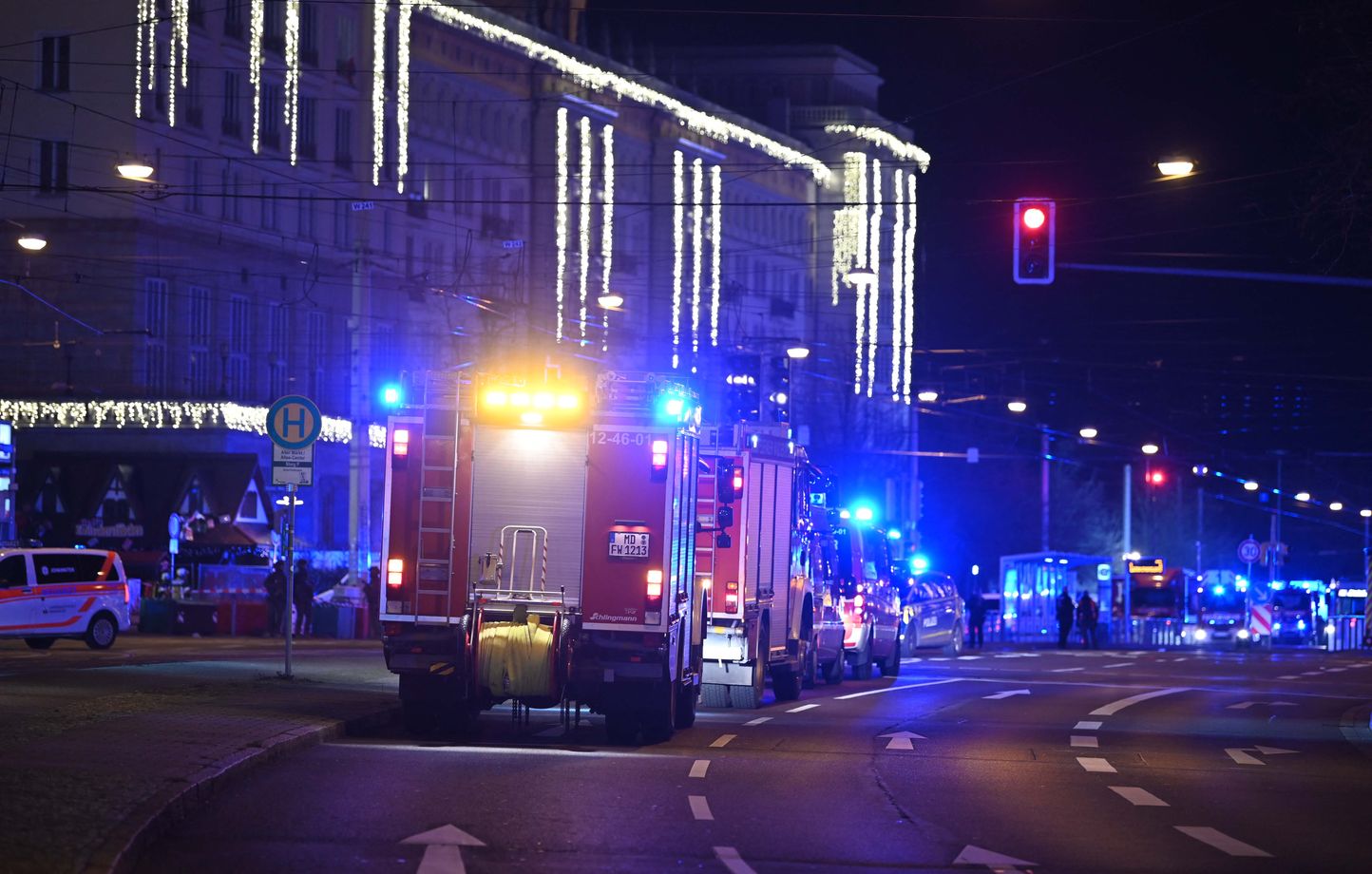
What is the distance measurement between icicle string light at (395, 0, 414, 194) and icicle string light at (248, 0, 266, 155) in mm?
8852

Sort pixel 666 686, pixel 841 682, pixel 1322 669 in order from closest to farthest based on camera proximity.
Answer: pixel 666 686 < pixel 841 682 < pixel 1322 669

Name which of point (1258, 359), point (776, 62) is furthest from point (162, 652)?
point (776, 62)

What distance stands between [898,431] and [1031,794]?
321 ft

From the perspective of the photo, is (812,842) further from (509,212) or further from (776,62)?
(776,62)

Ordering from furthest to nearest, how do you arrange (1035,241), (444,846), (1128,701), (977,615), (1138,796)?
(977,615), (1128,701), (1035,241), (1138,796), (444,846)

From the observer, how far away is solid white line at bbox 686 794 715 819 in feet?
48.8

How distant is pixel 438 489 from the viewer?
20781 mm

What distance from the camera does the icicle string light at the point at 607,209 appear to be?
327ft

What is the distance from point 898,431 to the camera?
376 feet

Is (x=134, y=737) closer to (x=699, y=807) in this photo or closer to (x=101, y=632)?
(x=699, y=807)

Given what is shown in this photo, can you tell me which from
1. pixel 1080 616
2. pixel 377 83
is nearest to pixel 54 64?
pixel 377 83

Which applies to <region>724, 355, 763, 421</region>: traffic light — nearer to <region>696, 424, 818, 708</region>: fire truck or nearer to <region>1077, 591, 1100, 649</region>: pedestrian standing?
<region>696, 424, 818, 708</region>: fire truck

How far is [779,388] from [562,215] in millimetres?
55397

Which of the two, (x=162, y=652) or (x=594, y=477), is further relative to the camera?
(x=162, y=652)
